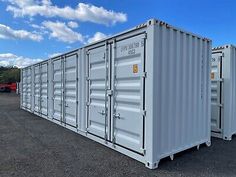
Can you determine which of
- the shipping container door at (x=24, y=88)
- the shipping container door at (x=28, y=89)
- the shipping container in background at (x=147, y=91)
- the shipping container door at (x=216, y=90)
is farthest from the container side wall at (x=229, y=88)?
the shipping container door at (x=24, y=88)

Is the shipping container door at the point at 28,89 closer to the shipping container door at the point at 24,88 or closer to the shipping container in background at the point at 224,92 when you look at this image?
the shipping container door at the point at 24,88

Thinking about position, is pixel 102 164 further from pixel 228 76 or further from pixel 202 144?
pixel 228 76

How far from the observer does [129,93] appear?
5145mm

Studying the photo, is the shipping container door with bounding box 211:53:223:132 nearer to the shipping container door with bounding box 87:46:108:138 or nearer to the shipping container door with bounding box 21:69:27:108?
the shipping container door with bounding box 87:46:108:138

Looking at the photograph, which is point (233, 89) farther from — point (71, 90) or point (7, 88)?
point (7, 88)

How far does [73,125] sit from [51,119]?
2340 millimetres

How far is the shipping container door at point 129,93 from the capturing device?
4804 mm

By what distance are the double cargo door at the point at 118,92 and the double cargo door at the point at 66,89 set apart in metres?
1.09

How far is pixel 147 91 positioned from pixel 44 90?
7364 millimetres

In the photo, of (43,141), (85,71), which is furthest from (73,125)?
(85,71)

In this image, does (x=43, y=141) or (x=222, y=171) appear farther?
(x=43, y=141)

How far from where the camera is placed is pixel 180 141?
516cm

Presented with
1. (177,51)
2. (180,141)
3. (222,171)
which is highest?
(177,51)

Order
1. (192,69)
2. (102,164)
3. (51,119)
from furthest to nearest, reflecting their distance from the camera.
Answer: (51,119)
(192,69)
(102,164)
